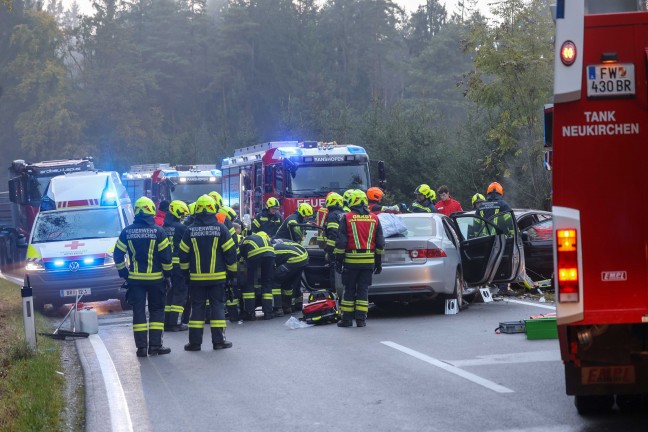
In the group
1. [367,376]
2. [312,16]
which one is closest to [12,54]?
[312,16]

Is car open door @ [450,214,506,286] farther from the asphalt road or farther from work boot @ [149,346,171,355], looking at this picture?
work boot @ [149,346,171,355]

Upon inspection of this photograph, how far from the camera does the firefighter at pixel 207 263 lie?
12812mm

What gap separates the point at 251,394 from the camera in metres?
9.52

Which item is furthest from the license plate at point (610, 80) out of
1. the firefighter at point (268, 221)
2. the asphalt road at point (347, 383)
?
the firefighter at point (268, 221)

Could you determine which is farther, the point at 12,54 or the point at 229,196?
the point at 12,54

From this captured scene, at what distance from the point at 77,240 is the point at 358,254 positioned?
7277 millimetres

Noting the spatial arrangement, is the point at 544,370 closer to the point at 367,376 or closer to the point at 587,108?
the point at 367,376

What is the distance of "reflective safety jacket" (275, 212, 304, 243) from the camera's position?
704 inches

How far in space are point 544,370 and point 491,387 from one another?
97cm

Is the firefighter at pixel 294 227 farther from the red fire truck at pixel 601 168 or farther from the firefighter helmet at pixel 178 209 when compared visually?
the red fire truck at pixel 601 168

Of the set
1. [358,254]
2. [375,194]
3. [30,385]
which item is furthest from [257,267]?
[30,385]

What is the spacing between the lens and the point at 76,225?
66.0 ft

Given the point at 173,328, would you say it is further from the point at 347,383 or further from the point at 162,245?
the point at 347,383

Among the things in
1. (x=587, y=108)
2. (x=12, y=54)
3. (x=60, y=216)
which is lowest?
(x=60, y=216)
